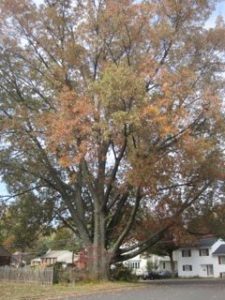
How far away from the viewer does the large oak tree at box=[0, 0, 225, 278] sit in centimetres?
2844

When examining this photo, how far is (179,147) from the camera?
3003 centimetres

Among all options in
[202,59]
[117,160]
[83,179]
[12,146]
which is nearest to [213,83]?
[202,59]

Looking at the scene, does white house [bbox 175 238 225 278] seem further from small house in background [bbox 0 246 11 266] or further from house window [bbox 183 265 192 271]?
small house in background [bbox 0 246 11 266]

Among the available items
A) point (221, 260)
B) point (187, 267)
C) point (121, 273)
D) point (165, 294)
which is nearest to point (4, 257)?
point (121, 273)

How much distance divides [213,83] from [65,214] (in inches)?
706

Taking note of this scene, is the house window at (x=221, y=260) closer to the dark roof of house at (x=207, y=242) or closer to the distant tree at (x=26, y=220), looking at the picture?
the dark roof of house at (x=207, y=242)

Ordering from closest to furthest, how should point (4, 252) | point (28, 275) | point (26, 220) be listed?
1. point (28, 275)
2. point (26, 220)
3. point (4, 252)

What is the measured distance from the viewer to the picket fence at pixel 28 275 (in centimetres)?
3116

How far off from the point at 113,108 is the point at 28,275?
41.7ft

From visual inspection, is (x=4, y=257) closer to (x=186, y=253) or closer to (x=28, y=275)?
(x=28, y=275)

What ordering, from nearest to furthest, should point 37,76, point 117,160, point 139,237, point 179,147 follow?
point 179,147, point 117,160, point 37,76, point 139,237

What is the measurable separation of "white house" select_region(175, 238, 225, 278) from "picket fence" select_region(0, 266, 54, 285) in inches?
1868

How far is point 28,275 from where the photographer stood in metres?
32.5

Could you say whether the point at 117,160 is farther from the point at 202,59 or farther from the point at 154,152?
the point at 202,59
